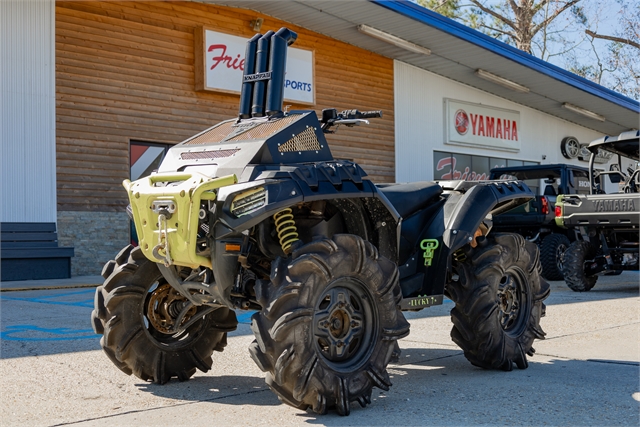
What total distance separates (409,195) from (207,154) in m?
1.64

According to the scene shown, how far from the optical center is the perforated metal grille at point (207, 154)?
4930 millimetres

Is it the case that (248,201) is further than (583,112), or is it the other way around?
(583,112)

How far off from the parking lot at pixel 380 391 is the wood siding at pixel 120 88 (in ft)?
31.1

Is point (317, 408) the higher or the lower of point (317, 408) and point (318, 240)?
the lower

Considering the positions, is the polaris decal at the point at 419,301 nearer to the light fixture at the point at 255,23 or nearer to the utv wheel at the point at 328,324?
the utv wheel at the point at 328,324

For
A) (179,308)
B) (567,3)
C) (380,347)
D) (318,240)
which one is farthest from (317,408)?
(567,3)

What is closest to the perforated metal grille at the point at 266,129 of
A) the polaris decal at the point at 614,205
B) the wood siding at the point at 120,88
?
the polaris decal at the point at 614,205

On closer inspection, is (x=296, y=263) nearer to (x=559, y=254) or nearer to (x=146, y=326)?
(x=146, y=326)

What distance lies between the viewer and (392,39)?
71.2ft

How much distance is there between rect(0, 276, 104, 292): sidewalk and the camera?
1373 centimetres

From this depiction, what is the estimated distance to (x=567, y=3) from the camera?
38.4 metres

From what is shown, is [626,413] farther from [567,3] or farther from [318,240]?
[567,3]

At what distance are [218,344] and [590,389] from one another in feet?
8.42

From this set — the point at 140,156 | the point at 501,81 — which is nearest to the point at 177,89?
the point at 140,156
